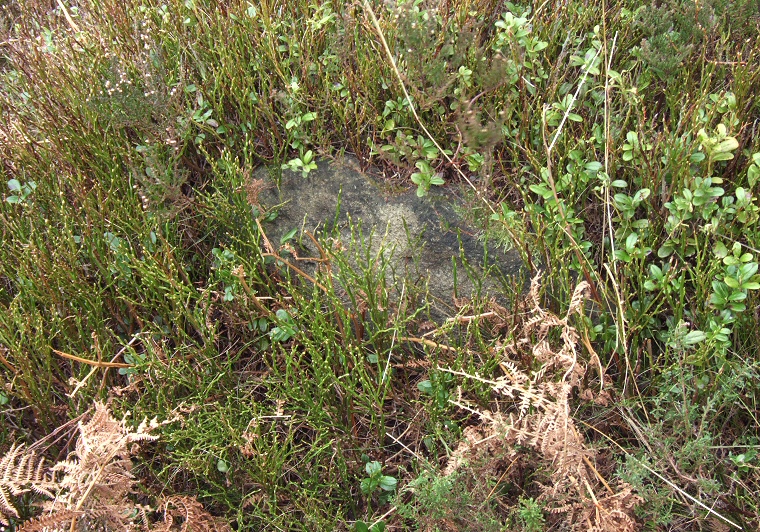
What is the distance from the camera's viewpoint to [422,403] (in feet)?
7.35

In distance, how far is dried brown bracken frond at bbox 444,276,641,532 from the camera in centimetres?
184

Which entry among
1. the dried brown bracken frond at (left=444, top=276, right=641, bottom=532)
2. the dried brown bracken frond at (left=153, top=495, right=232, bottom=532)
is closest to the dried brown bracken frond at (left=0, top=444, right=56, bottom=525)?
the dried brown bracken frond at (left=153, top=495, right=232, bottom=532)

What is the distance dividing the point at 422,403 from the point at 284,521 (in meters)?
0.65

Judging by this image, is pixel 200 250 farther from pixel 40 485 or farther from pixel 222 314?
pixel 40 485

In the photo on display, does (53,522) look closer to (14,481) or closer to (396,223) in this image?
(14,481)

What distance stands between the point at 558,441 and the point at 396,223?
1.19 metres

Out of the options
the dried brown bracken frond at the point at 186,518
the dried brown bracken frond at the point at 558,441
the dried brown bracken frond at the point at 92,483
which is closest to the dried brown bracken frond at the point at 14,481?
the dried brown bracken frond at the point at 92,483

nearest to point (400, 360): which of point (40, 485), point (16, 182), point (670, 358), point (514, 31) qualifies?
point (670, 358)

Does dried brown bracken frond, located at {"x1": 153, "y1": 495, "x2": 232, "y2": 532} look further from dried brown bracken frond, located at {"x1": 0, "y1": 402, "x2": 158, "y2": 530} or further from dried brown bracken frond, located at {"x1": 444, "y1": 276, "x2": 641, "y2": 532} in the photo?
dried brown bracken frond, located at {"x1": 444, "y1": 276, "x2": 641, "y2": 532}

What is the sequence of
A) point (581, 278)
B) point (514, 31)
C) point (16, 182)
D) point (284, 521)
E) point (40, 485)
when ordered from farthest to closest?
point (16, 182)
point (514, 31)
point (581, 278)
point (284, 521)
point (40, 485)

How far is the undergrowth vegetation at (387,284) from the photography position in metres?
2.02

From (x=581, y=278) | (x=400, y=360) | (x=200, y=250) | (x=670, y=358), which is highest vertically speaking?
(x=200, y=250)

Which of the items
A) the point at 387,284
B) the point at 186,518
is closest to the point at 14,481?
the point at 186,518

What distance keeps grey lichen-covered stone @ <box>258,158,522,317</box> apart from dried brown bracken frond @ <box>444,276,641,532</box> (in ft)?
1.45
